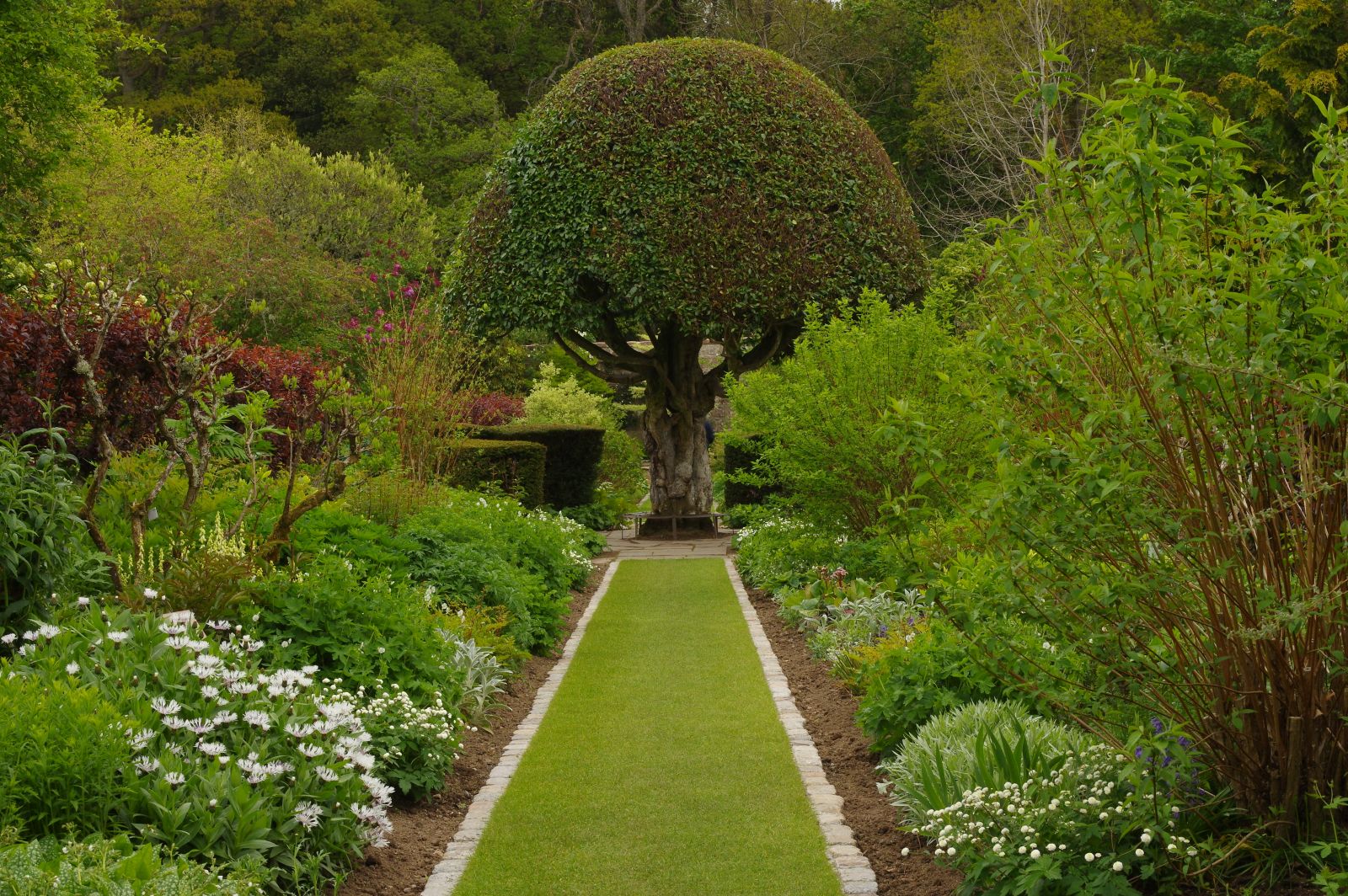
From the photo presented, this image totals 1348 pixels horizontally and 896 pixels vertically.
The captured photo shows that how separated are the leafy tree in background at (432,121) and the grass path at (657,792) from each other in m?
24.8

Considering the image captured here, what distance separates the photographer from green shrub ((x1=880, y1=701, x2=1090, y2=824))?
4320mm

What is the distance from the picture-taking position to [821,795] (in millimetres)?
5484

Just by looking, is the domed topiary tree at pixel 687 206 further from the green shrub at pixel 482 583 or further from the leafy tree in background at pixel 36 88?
the leafy tree in background at pixel 36 88

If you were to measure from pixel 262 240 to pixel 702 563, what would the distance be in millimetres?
11311

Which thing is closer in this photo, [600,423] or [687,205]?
[687,205]

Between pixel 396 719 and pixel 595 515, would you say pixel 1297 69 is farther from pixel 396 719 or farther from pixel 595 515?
pixel 396 719

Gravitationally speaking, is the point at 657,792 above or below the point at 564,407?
below

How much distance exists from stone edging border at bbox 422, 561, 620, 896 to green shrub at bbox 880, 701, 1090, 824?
1.77 meters

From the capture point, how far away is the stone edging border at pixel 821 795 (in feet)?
14.7

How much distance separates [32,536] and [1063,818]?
13.3 feet

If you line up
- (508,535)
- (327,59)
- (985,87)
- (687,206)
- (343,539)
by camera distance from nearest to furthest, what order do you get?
1. (343,539)
2. (508,535)
3. (687,206)
4. (985,87)
5. (327,59)

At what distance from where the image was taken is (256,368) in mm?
11297

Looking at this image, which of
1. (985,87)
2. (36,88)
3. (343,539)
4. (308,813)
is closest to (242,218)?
(36,88)

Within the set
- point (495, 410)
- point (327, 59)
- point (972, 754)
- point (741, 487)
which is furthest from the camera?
point (327, 59)
